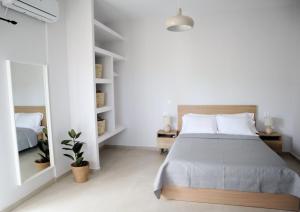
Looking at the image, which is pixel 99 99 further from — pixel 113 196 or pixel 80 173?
pixel 113 196

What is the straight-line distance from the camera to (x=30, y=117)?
8.54 feet

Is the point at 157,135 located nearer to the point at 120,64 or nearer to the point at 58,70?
the point at 120,64

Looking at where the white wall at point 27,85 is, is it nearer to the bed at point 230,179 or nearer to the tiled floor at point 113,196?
the tiled floor at point 113,196

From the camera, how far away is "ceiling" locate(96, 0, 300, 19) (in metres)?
3.36

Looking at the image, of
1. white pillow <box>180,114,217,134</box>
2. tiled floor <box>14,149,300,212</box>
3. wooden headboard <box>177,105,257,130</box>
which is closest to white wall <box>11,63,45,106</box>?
tiled floor <box>14,149,300,212</box>

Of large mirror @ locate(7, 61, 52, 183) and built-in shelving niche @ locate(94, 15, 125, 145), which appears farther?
built-in shelving niche @ locate(94, 15, 125, 145)

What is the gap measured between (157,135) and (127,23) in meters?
2.36

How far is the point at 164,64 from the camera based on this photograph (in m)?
4.20

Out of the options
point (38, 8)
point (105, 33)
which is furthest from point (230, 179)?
point (105, 33)

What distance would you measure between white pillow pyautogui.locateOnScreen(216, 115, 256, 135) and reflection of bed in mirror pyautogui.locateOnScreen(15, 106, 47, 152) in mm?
2814

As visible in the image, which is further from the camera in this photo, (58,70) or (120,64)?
(120,64)

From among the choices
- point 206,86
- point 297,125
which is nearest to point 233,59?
point 206,86

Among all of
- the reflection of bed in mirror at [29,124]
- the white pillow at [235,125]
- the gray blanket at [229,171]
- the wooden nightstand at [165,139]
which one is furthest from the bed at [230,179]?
the reflection of bed in mirror at [29,124]

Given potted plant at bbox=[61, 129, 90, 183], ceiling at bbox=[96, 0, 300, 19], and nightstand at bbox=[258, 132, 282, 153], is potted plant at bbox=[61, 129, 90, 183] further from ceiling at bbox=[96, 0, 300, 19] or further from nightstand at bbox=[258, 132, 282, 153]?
nightstand at bbox=[258, 132, 282, 153]
